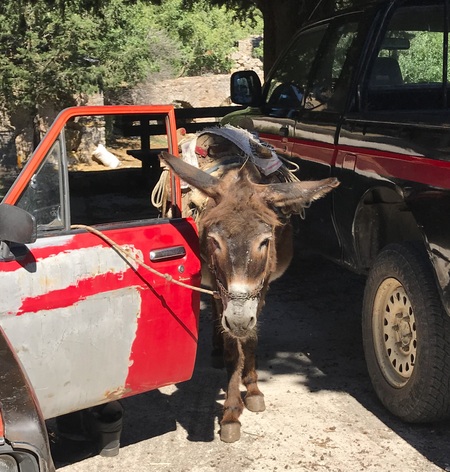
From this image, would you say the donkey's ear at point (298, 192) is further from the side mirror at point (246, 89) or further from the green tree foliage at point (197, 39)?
the green tree foliage at point (197, 39)

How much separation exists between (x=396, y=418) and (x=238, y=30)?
34.0 m

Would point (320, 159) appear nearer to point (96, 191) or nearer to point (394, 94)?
point (394, 94)

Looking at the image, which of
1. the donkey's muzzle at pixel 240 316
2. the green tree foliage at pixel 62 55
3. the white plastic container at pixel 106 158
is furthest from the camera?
the green tree foliage at pixel 62 55

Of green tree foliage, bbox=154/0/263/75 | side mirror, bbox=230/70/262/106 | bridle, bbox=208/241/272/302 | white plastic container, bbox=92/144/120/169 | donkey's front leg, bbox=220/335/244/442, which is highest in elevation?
green tree foliage, bbox=154/0/263/75

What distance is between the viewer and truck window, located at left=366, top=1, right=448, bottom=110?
5.09 metres

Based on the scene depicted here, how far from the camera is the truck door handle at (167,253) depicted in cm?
363

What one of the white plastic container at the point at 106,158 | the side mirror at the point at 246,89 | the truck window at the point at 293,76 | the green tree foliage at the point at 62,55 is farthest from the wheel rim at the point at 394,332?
the green tree foliage at the point at 62,55

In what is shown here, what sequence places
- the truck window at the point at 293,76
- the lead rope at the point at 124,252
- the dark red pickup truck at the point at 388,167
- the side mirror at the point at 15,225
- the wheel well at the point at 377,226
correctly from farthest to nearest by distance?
the truck window at the point at 293,76 < the wheel well at the point at 377,226 < the dark red pickup truck at the point at 388,167 < the lead rope at the point at 124,252 < the side mirror at the point at 15,225

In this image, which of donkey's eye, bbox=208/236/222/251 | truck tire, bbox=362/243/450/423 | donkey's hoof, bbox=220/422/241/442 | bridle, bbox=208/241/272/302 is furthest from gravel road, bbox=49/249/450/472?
donkey's eye, bbox=208/236/222/251

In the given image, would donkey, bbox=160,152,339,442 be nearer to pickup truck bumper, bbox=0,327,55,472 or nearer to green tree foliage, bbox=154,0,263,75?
pickup truck bumper, bbox=0,327,55,472

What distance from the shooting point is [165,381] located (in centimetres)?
379

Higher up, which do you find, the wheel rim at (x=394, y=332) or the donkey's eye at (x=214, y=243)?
the donkey's eye at (x=214, y=243)

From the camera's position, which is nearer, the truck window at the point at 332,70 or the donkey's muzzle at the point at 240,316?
the donkey's muzzle at the point at 240,316

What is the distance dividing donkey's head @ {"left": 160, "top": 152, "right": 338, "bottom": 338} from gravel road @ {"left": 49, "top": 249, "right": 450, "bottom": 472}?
92 cm
